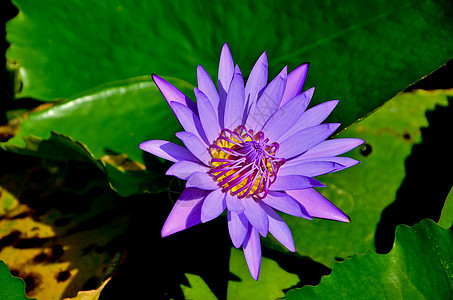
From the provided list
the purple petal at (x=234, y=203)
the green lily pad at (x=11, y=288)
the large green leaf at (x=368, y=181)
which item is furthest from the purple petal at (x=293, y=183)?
the green lily pad at (x=11, y=288)

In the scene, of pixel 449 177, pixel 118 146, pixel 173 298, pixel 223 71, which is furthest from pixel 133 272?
pixel 449 177

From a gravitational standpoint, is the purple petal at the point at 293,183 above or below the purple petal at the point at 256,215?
above

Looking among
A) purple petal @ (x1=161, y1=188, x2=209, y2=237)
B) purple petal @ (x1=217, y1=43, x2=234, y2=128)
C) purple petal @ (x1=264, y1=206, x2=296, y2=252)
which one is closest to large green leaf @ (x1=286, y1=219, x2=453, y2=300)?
purple petal @ (x1=264, y1=206, x2=296, y2=252)

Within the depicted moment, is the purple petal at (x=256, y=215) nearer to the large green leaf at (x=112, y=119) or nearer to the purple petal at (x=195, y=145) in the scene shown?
the purple petal at (x=195, y=145)

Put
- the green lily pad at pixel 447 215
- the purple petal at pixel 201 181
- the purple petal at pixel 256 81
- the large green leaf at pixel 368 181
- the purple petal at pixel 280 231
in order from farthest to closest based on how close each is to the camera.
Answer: the large green leaf at pixel 368 181
the green lily pad at pixel 447 215
the purple petal at pixel 256 81
the purple petal at pixel 280 231
the purple petal at pixel 201 181

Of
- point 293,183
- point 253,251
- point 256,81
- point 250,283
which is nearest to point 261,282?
point 250,283

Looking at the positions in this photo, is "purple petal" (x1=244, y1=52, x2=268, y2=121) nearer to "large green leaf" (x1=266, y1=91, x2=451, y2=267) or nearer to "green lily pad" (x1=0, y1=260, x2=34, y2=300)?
"large green leaf" (x1=266, y1=91, x2=451, y2=267)
